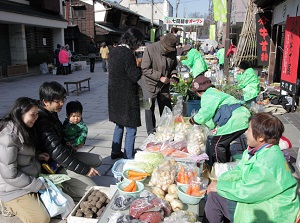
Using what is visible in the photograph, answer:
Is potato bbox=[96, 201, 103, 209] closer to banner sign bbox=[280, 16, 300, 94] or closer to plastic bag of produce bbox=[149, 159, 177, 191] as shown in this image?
plastic bag of produce bbox=[149, 159, 177, 191]

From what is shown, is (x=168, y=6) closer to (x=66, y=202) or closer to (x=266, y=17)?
(x=266, y=17)

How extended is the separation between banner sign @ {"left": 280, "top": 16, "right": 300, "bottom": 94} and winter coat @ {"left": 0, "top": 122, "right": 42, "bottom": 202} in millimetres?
6347

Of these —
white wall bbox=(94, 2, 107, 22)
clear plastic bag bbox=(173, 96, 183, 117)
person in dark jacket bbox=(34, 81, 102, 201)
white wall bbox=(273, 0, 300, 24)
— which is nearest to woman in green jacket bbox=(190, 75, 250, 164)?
clear plastic bag bbox=(173, 96, 183, 117)

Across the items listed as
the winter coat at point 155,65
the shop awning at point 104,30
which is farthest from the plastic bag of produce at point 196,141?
the shop awning at point 104,30

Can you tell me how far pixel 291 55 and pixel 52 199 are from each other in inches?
259

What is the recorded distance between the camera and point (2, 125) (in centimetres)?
264

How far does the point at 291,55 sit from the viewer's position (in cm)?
702

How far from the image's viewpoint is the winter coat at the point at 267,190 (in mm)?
1986

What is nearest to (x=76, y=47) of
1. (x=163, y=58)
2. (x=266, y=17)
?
(x=266, y=17)

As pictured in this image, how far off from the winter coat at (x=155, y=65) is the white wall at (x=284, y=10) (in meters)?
4.17

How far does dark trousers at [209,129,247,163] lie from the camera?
369cm

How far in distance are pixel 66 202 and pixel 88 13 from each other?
2596 centimetres

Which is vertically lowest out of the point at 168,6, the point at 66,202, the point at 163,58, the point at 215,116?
the point at 66,202

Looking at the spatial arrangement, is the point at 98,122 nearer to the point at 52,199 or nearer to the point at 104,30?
the point at 52,199
